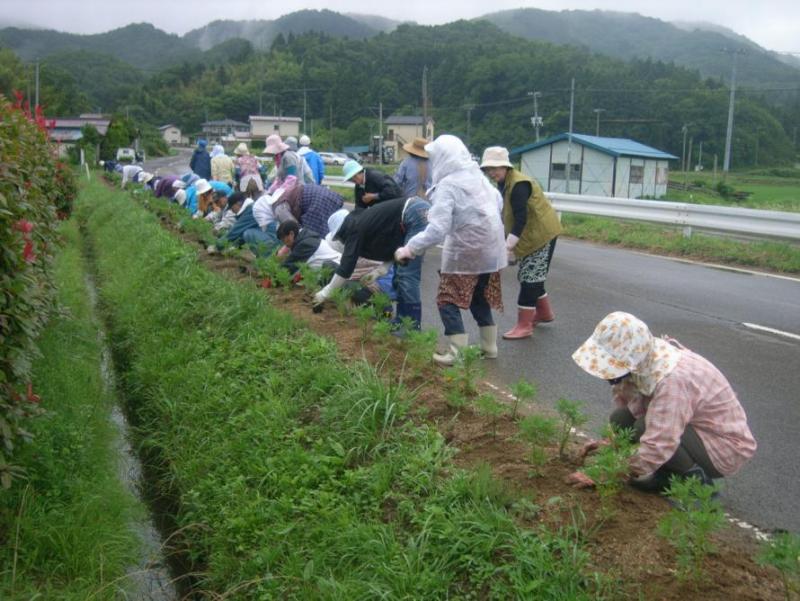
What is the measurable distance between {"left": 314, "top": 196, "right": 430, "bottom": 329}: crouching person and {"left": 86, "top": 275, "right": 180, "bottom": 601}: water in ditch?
199cm

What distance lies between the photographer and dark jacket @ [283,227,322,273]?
8219 millimetres

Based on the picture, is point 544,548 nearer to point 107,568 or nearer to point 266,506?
point 266,506

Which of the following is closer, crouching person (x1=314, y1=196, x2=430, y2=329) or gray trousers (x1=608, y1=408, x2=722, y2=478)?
gray trousers (x1=608, y1=408, x2=722, y2=478)

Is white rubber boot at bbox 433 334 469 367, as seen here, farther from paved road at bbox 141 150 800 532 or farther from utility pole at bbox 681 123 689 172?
utility pole at bbox 681 123 689 172

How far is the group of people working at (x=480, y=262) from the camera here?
11.6 ft

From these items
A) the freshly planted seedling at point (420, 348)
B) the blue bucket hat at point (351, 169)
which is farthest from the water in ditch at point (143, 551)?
the blue bucket hat at point (351, 169)

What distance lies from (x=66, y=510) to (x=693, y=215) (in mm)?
11863

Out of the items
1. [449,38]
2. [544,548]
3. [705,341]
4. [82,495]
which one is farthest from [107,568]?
[449,38]

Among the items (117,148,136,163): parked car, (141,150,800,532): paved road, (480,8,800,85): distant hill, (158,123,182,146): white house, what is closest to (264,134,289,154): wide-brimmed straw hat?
(141,150,800,532): paved road

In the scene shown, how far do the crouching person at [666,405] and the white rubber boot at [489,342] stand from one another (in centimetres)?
272

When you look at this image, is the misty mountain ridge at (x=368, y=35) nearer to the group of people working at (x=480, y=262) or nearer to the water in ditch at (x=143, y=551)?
the group of people working at (x=480, y=262)

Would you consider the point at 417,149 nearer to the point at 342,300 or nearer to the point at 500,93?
the point at 342,300

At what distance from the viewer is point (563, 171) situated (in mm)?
40219

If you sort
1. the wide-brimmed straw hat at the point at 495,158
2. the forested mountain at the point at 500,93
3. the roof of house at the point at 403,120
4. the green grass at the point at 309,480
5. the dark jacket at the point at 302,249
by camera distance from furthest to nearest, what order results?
1. the roof of house at the point at 403,120
2. the forested mountain at the point at 500,93
3. the dark jacket at the point at 302,249
4. the wide-brimmed straw hat at the point at 495,158
5. the green grass at the point at 309,480
